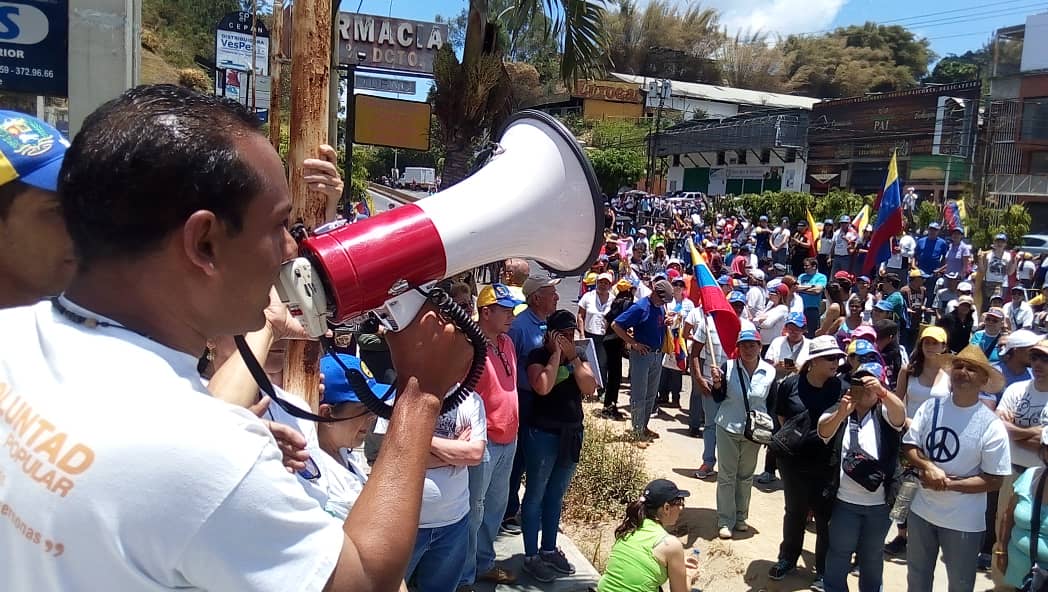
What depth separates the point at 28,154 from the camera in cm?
157

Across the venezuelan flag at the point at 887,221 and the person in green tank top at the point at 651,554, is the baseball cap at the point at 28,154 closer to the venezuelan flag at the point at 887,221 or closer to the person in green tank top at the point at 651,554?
the person in green tank top at the point at 651,554

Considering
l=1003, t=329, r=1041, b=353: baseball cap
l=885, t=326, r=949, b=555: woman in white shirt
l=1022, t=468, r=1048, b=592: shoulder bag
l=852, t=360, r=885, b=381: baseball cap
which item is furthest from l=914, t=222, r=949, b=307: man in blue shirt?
l=1022, t=468, r=1048, b=592: shoulder bag

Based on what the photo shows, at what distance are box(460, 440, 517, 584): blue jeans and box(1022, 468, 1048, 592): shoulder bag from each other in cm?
257

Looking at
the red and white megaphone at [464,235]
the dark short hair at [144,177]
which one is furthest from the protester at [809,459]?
the dark short hair at [144,177]

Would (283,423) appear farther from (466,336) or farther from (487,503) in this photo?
(487,503)

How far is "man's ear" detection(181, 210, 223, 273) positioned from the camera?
38.0 inches

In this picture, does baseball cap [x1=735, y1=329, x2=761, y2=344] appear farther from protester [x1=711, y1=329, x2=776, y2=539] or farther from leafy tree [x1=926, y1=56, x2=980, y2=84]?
leafy tree [x1=926, y1=56, x2=980, y2=84]

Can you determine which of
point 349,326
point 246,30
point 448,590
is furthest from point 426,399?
point 246,30

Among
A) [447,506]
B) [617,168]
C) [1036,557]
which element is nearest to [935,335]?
[1036,557]

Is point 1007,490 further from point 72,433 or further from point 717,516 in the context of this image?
point 72,433

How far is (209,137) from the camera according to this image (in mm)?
987

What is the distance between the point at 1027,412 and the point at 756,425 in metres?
1.64

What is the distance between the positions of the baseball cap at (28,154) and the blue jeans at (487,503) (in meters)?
2.72

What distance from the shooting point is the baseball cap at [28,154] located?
155 centimetres
